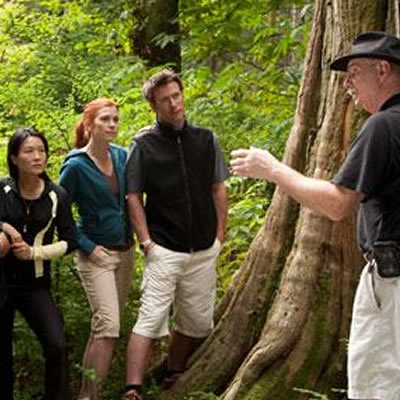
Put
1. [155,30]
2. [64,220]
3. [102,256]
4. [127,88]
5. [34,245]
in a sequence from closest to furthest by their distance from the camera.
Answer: [34,245] → [64,220] → [102,256] → [127,88] → [155,30]

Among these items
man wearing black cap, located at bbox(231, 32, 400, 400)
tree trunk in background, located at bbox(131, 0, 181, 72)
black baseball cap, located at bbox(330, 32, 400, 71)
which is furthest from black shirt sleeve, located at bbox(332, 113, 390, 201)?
tree trunk in background, located at bbox(131, 0, 181, 72)

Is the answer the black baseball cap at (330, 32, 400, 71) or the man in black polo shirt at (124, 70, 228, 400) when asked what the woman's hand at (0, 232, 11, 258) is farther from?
the black baseball cap at (330, 32, 400, 71)

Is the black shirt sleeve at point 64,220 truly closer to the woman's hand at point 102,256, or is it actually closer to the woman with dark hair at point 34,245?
the woman with dark hair at point 34,245

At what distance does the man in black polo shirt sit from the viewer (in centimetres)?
536

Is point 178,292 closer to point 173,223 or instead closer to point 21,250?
point 173,223

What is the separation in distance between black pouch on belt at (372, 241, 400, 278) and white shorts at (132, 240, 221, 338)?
2.21 m

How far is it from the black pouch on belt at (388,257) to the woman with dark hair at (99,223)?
2.51 metres

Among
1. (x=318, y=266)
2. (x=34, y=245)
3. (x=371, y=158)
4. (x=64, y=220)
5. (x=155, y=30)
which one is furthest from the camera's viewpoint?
(x=155, y=30)

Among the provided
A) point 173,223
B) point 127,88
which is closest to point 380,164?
point 173,223

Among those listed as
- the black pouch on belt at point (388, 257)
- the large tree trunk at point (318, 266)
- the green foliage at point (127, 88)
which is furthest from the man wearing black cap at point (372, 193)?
the green foliage at point (127, 88)

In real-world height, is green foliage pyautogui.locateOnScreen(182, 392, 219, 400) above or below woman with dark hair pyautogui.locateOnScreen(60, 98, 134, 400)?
below

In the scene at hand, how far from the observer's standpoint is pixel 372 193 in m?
3.28

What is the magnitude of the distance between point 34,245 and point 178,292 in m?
1.15

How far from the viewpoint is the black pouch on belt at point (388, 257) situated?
11.1 ft
